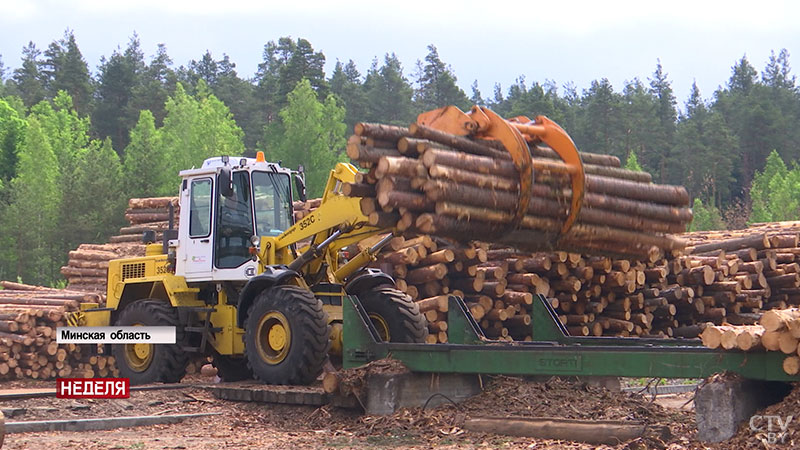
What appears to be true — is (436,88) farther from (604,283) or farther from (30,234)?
(604,283)

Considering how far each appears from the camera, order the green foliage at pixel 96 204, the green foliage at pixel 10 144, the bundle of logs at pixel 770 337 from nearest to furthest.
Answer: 1. the bundle of logs at pixel 770 337
2. the green foliage at pixel 96 204
3. the green foliage at pixel 10 144

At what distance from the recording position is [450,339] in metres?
12.0

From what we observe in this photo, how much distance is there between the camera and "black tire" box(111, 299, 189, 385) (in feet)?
45.4

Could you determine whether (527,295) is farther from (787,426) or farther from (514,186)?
(787,426)

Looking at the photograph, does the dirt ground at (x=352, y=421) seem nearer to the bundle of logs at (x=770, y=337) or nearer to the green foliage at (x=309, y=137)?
the bundle of logs at (x=770, y=337)

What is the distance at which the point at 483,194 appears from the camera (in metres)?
9.02

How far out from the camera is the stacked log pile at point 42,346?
17844mm

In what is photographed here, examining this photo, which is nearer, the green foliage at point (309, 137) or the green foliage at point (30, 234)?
the green foliage at point (30, 234)

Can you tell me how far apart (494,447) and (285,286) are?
4.39m

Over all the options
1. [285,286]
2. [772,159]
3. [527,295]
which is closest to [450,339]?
[285,286]

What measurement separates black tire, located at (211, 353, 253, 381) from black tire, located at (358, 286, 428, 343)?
2405 mm

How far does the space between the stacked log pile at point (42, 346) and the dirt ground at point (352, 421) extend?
20.3ft

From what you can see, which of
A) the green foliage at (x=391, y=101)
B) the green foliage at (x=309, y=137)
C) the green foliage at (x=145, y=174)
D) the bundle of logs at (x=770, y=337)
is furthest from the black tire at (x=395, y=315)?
the green foliage at (x=391, y=101)

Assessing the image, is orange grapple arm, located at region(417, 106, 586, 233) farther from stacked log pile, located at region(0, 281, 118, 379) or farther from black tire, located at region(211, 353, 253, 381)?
stacked log pile, located at region(0, 281, 118, 379)
